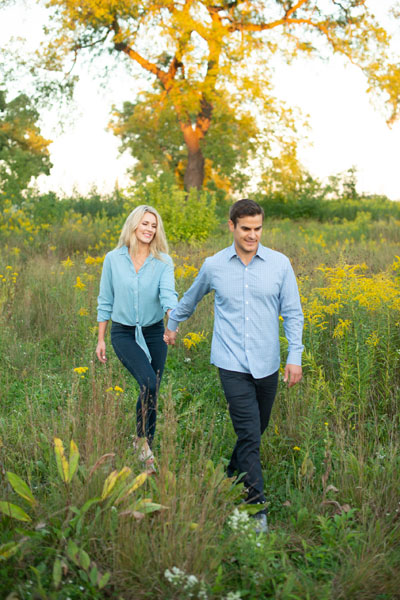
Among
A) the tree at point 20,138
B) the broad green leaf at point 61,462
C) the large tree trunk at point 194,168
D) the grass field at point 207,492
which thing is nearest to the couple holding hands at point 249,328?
the grass field at point 207,492

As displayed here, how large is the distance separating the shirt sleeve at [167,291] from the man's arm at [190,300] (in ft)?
0.83

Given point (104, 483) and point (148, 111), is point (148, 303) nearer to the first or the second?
point (104, 483)

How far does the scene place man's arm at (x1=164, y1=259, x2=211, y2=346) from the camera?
3.77m

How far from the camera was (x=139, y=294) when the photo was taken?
4.37 metres

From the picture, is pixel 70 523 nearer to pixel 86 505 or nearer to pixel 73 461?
pixel 86 505

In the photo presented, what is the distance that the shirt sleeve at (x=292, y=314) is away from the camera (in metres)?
3.58

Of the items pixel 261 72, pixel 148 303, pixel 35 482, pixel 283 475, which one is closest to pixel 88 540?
pixel 35 482

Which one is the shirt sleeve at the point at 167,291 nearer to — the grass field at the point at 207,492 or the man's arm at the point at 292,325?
the grass field at the point at 207,492

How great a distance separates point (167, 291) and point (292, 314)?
43.7 inches

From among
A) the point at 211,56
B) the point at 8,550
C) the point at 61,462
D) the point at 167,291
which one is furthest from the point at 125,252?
the point at 211,56

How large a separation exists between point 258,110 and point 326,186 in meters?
7.34

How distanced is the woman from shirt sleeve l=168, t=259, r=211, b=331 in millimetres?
284

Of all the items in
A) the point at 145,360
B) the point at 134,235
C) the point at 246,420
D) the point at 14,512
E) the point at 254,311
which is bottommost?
the point at 14,512

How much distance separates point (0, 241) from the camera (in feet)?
39.4
